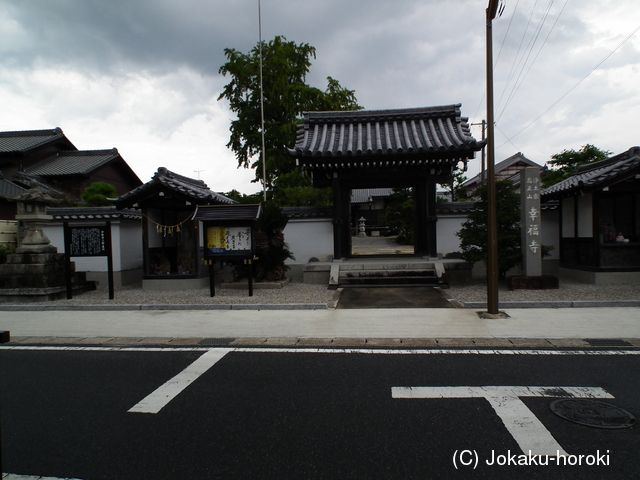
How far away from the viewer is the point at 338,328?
22.4 feet

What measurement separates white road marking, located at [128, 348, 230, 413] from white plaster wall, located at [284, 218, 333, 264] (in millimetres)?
7425

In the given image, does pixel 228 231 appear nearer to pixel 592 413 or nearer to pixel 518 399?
pixel 518 399

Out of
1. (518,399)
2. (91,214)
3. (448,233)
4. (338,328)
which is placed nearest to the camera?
(518,399)

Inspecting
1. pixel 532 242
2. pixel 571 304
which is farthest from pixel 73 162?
pixel 571 304

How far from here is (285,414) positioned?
3.70 meters

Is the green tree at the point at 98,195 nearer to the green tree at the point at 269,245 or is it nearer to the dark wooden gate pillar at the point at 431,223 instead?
the green tree at the point at 269,245

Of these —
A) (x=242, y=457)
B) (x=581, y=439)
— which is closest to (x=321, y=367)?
(x=242, y=457)

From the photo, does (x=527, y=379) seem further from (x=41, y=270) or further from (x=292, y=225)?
(x=41, y=270)

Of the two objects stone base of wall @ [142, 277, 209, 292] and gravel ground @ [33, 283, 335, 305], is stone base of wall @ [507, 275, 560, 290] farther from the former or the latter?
stone base of wall @ [142, 277, 209, 292]

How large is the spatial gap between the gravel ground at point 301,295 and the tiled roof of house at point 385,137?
3.94 metres

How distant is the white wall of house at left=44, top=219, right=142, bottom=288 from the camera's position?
12383 mm

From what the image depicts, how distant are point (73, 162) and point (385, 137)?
78.2 feet

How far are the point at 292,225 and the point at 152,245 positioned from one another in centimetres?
449

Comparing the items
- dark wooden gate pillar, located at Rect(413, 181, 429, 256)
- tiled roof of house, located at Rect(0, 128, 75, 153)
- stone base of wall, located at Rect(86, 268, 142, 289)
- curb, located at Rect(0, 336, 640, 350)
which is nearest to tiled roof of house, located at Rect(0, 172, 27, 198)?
tiled roof of house, located at Rect(0, 128, 75, 153)
